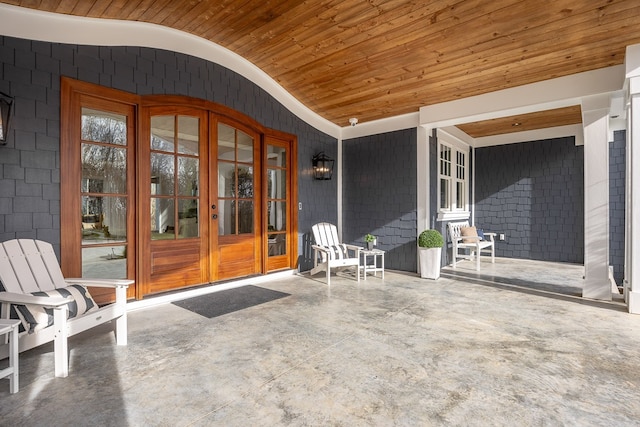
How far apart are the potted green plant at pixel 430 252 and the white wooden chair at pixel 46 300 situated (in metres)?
4.14

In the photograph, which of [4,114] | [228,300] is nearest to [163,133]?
[4,114]

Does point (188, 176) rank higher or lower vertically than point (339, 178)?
lower

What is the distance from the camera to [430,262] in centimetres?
525

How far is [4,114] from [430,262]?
5271 millimetres

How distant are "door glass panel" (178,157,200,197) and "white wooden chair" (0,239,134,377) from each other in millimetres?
1637

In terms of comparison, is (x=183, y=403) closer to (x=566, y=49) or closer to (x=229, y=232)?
(x=229, y=232)

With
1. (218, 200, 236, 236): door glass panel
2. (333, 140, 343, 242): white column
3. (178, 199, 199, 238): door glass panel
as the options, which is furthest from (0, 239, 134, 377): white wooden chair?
(333, 140, 343, 242): white column

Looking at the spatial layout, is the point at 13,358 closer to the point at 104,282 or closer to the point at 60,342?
the point at 60,342

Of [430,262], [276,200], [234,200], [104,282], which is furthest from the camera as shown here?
[276,200]

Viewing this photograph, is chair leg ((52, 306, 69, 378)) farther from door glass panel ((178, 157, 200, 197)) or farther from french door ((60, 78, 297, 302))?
door glass panel ((178, 157, 200, 197))

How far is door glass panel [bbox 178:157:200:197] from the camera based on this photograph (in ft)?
13.8

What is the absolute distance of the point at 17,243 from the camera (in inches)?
104

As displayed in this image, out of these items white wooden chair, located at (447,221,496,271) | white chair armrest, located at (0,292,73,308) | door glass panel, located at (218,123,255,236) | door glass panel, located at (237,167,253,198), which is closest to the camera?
white chair armrest, located at (0,292,73,308)

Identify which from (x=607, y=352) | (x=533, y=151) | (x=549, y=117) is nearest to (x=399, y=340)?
(x=607, y=352)
